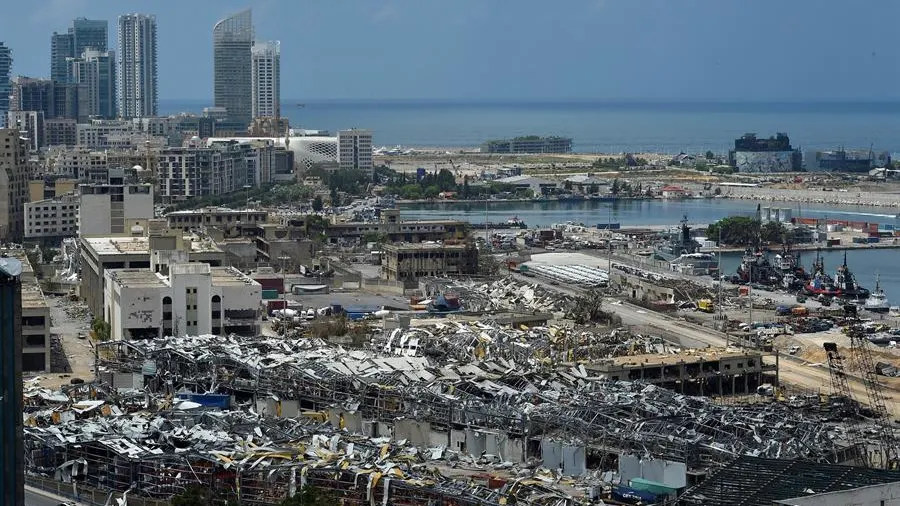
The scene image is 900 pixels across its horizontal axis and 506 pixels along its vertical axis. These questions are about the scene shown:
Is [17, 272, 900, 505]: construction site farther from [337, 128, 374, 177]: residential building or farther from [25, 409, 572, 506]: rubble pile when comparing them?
[337, 128, 374, 177]: residential building

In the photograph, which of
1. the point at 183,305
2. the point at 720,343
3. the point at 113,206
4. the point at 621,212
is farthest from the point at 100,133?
the point at 720,343

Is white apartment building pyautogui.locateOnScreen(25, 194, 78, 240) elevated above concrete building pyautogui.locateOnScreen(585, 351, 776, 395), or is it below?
above

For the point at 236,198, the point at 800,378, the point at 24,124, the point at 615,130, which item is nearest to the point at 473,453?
the point at 800,378

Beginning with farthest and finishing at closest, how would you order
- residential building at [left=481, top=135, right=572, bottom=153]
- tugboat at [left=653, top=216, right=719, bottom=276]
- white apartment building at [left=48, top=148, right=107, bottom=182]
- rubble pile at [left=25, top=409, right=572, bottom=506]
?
1. residential building at [left=481, top=135, right=572, bottom=153]
2. white apartment building at [left=48, top=148, right=107, bottom=182]
3. tugboat at [left=653, top=216, right=719, bottom=276]
4. rubble pile at [left=25, top=409, right=572, bottom=506]

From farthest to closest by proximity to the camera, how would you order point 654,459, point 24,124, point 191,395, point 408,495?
point 24,124 → point 191,395 → point 654,459 → point 408,495

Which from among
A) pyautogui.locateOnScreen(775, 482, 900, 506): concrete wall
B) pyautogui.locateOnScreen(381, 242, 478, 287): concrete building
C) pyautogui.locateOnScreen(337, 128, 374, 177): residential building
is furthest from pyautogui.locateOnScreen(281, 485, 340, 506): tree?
pyautogui.locateOnScreen(337, 128, 374, 177): residential building

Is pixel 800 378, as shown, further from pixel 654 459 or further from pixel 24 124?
pixel 24 124
